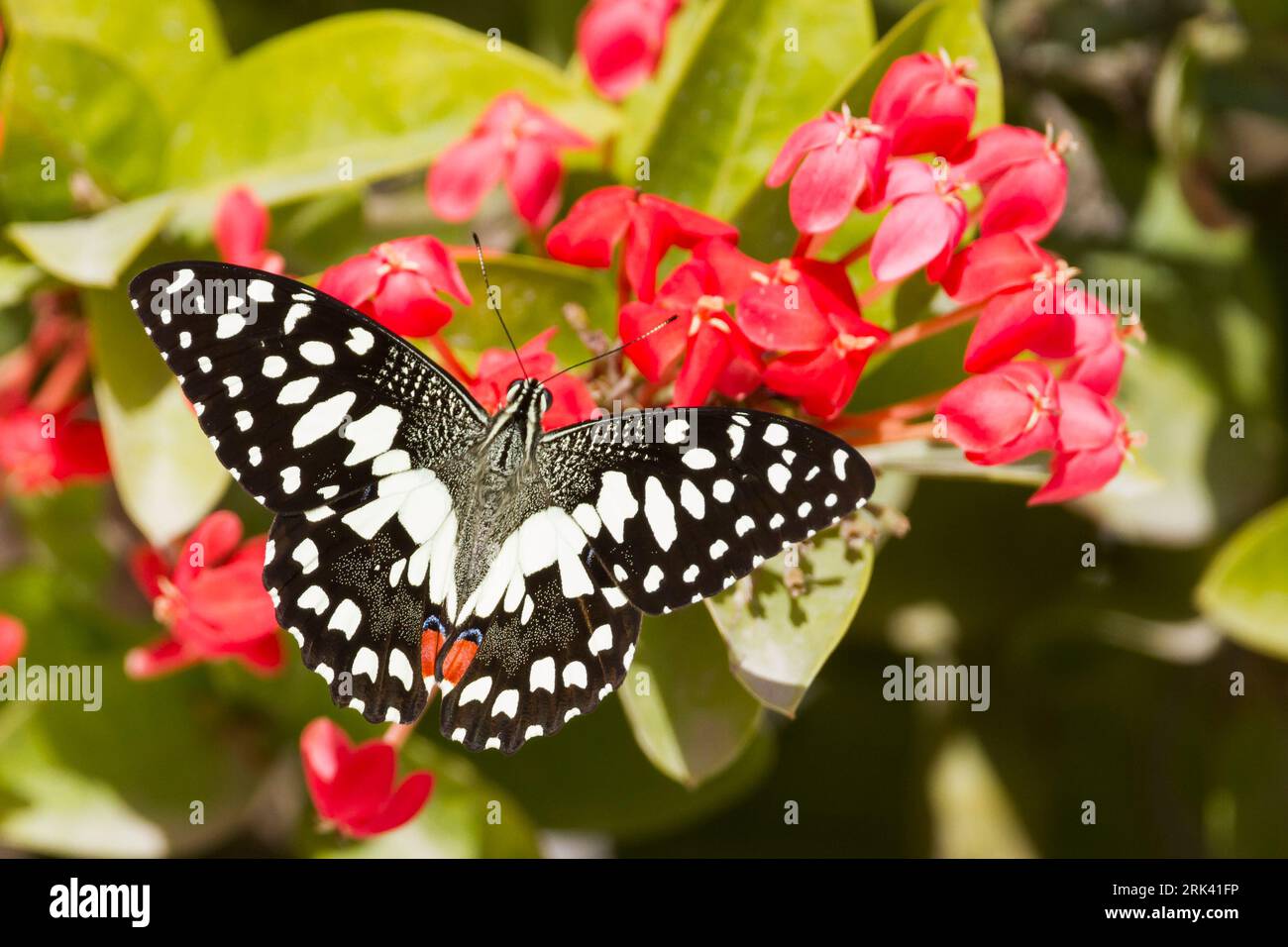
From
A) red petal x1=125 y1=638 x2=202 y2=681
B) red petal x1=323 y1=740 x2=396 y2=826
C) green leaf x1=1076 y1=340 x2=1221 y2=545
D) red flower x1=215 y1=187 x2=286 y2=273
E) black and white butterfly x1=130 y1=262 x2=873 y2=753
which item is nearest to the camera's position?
black and white butterfly x1=130 y1=262 x2=873 y2=753

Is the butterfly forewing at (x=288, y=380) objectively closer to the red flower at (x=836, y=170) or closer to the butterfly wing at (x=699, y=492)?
the butterfly wing at (x=699, y=492)

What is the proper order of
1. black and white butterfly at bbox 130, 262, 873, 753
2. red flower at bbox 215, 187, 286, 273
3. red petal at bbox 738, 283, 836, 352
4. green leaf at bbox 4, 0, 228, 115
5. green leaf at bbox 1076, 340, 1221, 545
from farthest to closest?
green leaf at bbox 1076, 340, 1221, 545 < green leaf at bbox 4, 0, 228, 115 < red flower at bbox 215, 187, 286, 273 < black and white butterfly at bbox 130, 262, 873, 753 < red petal at bbox 738, 283, 836, 352

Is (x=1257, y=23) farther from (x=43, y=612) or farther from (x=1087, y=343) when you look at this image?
(x=43, y=612)

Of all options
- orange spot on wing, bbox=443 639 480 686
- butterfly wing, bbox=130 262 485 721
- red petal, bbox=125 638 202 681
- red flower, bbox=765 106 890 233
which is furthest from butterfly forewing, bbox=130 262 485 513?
red flower, bbox=765 106 890 233

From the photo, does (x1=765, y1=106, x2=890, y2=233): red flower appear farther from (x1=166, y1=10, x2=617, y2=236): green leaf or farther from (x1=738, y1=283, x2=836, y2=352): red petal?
(x1=166, y1=10, x2=617, y2=236): green leaf
